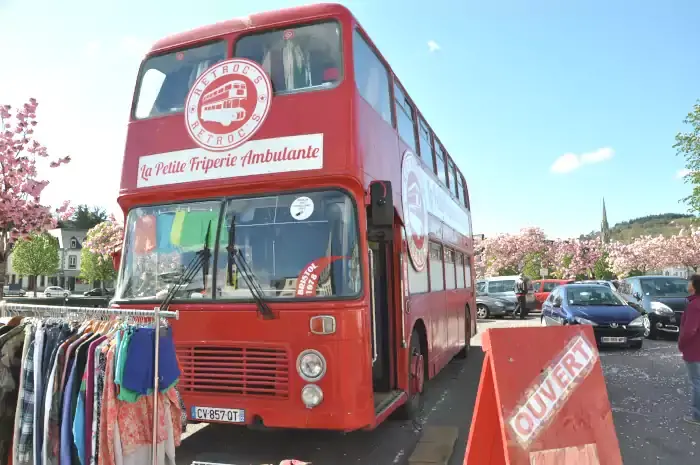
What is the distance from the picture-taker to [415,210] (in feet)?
23.5

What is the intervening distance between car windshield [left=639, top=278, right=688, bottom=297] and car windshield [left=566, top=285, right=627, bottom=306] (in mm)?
2983

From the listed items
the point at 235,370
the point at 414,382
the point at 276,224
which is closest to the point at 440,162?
the point at 414,382

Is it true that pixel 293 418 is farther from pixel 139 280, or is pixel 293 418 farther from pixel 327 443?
pixel 139 280

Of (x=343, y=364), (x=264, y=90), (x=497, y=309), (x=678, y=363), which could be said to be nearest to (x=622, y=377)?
(x=678, y=363)

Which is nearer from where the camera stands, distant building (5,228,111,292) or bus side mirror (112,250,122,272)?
bus side mirror (112,250,122,272)

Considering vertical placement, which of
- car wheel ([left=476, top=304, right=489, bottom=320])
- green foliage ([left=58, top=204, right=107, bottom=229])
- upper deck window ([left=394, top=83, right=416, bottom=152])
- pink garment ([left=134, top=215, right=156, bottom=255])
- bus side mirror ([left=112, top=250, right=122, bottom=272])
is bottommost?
car wheel ([left=476, top=304, right=489, bottom=320])

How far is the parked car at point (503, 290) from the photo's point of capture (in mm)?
25612

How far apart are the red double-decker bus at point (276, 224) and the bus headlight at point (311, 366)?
0.04 feet

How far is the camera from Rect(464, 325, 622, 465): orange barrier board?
10.3 ft

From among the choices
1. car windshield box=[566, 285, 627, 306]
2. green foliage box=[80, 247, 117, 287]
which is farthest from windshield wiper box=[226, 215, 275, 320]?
green foliage box=[80, 247, 117, 287]

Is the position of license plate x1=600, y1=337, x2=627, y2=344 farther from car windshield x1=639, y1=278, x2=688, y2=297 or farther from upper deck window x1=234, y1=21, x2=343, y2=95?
upper deck window x1=234, y1=21, x2=343, y2=95

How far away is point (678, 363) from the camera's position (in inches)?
446

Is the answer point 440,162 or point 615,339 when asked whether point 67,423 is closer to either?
point 440,162

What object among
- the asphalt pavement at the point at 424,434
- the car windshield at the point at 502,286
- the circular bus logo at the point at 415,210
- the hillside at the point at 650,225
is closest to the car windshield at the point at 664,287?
the asphalt pavement at the point at 424,434
